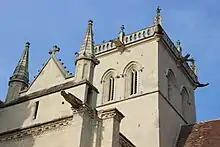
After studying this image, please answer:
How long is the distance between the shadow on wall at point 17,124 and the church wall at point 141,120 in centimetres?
556

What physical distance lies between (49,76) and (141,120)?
17.7 ft

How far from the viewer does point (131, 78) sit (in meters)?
19.7

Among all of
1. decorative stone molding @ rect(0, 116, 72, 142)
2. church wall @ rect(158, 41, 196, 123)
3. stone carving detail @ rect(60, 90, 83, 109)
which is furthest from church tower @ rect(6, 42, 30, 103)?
church wall @ rect(158, 41, 196, 123)

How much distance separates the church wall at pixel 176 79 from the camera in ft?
62.8

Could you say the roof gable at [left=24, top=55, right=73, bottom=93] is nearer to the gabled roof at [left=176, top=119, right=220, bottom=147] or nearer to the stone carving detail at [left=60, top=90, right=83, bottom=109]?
the stone carving detail at [left=60, top=90, right=83, bottom=109]

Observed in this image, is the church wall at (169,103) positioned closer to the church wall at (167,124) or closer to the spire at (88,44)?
the church wall at (167,124)

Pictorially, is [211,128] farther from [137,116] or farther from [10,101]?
[10,101]

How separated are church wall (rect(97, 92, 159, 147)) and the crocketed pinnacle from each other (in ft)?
17.2

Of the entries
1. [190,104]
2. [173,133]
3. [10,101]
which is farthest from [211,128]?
[10,101]

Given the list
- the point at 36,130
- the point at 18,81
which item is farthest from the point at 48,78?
the point at 36,130

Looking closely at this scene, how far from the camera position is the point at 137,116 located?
1802cm

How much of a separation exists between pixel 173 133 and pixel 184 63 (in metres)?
4.63

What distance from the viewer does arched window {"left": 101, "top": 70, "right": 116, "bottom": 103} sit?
1980 centimetres

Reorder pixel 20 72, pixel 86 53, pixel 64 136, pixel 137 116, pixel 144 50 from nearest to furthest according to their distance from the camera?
pixel 64 136 < pixel 86 53 < pixel 20 72 < pixel 137 116 < pixel 144 50
